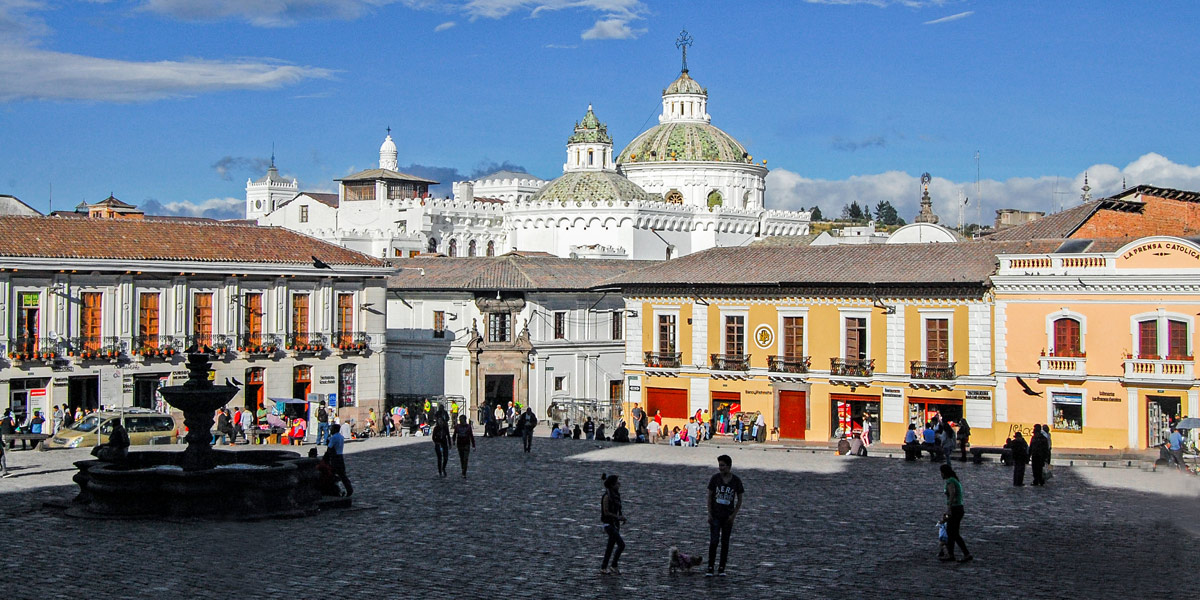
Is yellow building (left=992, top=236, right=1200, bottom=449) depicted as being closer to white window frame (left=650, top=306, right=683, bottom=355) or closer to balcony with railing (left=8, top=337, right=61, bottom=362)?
white window frame (left=650, top=306, right=683, bottom=355)

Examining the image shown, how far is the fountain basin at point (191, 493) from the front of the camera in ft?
72.3

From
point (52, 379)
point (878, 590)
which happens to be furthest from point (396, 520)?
point (52, 379)

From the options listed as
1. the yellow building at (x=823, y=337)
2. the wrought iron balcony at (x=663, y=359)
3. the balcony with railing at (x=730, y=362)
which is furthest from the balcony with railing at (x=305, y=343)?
the balcony with railing at (x=730, y=362)

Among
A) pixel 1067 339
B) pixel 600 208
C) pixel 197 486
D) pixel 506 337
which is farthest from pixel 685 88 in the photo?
pixel 197 486

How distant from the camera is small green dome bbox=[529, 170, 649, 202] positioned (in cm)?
8919

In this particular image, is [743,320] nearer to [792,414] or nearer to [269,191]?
[792,414]

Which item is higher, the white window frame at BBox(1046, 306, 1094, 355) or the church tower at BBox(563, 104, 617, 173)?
the church tower at BBox(563, 104, 617, 173)

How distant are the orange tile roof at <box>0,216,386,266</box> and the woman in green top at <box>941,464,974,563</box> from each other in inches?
1201

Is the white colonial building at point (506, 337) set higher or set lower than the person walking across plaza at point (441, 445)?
higher

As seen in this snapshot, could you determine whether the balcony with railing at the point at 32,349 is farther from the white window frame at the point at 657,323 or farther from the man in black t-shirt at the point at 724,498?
the man in black t-shirt at the point at 724,498

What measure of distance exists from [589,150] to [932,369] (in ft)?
168

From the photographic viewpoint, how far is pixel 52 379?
137 feet

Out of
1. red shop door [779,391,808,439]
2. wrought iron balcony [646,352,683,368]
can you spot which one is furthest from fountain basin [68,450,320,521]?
wrought iron balcony [646,352,683,368]

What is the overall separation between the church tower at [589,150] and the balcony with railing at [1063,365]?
176ft
